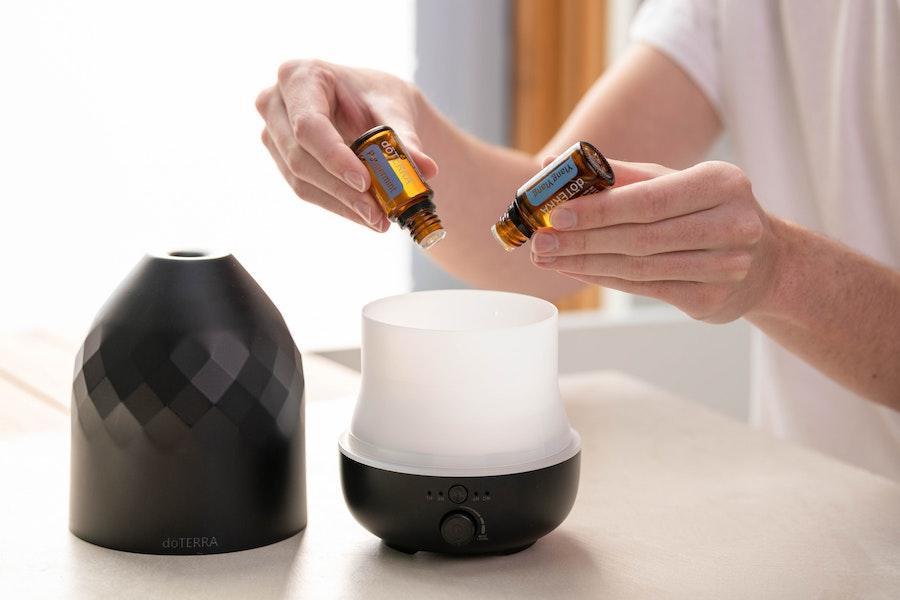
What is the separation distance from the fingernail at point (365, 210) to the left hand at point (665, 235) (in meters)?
0.13

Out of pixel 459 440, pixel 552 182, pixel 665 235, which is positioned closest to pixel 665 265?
pixel 665 235

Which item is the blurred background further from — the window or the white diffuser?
the white diffuser

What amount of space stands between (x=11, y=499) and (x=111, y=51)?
2.14 metres

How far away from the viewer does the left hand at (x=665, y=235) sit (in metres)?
0.80

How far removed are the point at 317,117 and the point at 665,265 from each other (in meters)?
0.30

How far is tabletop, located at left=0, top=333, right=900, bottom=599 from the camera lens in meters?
0.73

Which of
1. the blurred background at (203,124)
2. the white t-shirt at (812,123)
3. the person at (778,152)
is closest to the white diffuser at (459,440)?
the person at (778,152)

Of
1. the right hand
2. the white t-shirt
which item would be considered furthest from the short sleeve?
the right hand

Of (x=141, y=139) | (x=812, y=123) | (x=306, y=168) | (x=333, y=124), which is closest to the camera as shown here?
(x=306, y=168)

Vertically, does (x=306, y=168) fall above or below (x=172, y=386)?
above

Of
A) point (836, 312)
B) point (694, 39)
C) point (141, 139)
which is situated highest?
point (694, 39)

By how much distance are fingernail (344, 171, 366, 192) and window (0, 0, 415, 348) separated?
74.8 inches

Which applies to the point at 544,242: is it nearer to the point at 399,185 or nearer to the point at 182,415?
the point at 399,185

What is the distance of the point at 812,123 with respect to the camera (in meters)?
1.50
